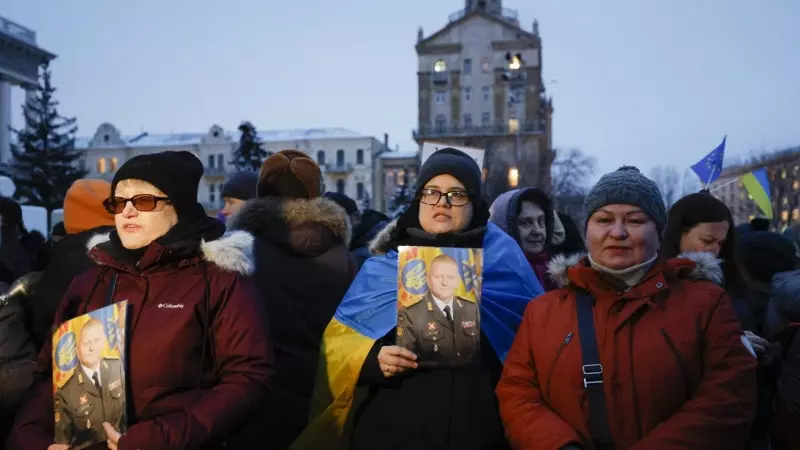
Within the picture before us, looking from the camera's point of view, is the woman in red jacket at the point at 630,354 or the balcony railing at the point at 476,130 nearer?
the woman in red jacket at the point at 630,354

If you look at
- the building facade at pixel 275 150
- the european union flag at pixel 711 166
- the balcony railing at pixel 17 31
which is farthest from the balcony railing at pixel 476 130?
the european union flag at pixel 711 166

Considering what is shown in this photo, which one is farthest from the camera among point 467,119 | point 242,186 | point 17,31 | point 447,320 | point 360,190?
point 360,190

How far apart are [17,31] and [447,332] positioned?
55.3m

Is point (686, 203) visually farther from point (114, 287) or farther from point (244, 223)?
point (114, 287)

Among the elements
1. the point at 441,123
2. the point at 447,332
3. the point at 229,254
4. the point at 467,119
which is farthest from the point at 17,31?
the point at 447,332

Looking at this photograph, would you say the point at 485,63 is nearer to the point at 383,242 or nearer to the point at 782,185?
the point at 782,185

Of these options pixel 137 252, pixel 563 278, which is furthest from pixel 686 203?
pixel 137 252

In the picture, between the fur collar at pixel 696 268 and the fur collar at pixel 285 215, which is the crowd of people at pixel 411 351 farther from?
the fur collar at pixel 285 215

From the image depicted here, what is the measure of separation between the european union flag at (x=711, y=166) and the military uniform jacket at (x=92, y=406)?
11.4 m

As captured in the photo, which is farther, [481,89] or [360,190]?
[360,190]

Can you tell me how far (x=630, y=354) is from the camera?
2764 millimetres

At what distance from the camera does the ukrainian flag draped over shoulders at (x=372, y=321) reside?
352 cm

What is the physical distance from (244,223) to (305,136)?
270 ft

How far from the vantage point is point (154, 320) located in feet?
9.45
